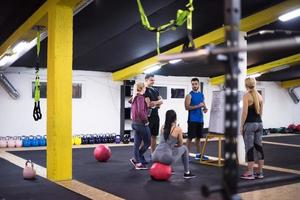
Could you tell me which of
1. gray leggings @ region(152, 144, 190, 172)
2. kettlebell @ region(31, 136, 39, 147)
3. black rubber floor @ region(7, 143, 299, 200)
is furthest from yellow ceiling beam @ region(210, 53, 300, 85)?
gray leggings @ region(152, 144, 190, 172)

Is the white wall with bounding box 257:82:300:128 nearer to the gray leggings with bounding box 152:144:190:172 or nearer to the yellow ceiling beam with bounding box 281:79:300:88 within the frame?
the yellow ceiling beam with bounding box 281:79:300:88

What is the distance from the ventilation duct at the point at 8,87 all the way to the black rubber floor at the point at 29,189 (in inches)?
158

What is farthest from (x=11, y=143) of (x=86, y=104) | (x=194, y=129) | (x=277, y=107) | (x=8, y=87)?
(x=277, y=107)

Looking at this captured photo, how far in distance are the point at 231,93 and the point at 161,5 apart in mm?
4693

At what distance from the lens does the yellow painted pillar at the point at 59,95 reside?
4.80 meters

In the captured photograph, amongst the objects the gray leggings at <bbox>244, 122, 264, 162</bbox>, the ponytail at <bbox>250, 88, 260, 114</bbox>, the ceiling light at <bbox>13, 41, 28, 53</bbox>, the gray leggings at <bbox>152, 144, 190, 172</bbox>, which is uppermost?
the ceiling light at <bbox>13, 41, 28, 53</bbox>

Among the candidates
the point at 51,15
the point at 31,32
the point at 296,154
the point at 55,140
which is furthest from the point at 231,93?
the point at 296,154

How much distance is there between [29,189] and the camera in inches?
164

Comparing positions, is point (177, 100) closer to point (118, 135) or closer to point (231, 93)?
point (118, 135)

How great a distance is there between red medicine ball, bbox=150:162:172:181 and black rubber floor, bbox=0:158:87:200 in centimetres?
108

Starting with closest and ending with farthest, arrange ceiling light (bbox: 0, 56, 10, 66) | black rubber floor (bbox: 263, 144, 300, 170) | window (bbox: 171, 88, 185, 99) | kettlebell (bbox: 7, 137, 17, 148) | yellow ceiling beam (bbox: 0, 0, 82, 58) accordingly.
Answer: yellow ceiling beam (bbox: 0, 0, 82, 58), black rubber floor (bbox: 263, 144, 300, 170), ceiling light (bbox: 0, 56, 10, 66), kettlebell (bbox: 7, 137, 17, 148), window (bbox: 171, 88, 185, 99)

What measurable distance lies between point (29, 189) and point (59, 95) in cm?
128

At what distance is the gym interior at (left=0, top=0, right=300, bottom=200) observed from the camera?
174 centimetres

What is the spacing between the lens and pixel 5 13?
5824 millimetres
